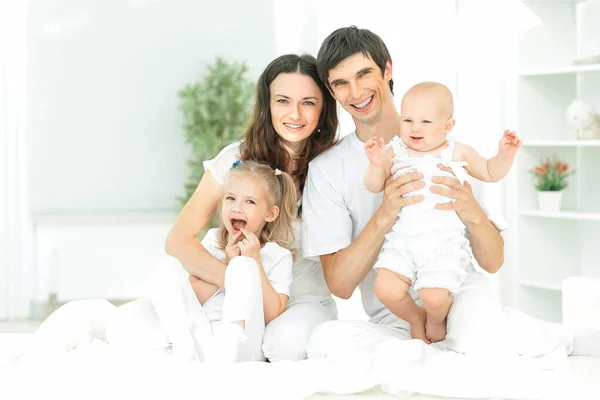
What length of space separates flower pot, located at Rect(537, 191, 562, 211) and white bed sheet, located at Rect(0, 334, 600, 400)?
2.27 m

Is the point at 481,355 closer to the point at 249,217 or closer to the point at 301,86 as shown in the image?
the point at 249,217

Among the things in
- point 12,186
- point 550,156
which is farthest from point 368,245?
point 12,186

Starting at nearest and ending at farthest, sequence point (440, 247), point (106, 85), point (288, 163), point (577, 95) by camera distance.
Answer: point (440, 247) < point (288, 163) < point (577, 95) < point (106, 85)

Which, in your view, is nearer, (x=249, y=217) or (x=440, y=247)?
(x=440, y=247)

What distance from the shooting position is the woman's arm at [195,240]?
2207 millimetres

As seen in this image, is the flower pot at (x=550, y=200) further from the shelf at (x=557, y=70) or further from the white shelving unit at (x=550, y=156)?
the shelf at (x=557, y=70)

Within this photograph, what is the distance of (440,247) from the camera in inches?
77.2

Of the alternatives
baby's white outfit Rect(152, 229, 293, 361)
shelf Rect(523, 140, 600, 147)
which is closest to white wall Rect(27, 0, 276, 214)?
shelf Rect(523, 140, 600, 147)

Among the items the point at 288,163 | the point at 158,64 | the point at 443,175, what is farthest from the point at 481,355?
the point at 158,64

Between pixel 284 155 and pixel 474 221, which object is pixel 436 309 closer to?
pixel 474 221

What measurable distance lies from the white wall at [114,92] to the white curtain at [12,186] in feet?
0.93

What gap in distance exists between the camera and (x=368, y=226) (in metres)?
2.12

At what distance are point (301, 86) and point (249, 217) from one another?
0.45 metres

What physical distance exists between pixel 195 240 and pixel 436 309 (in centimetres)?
76
